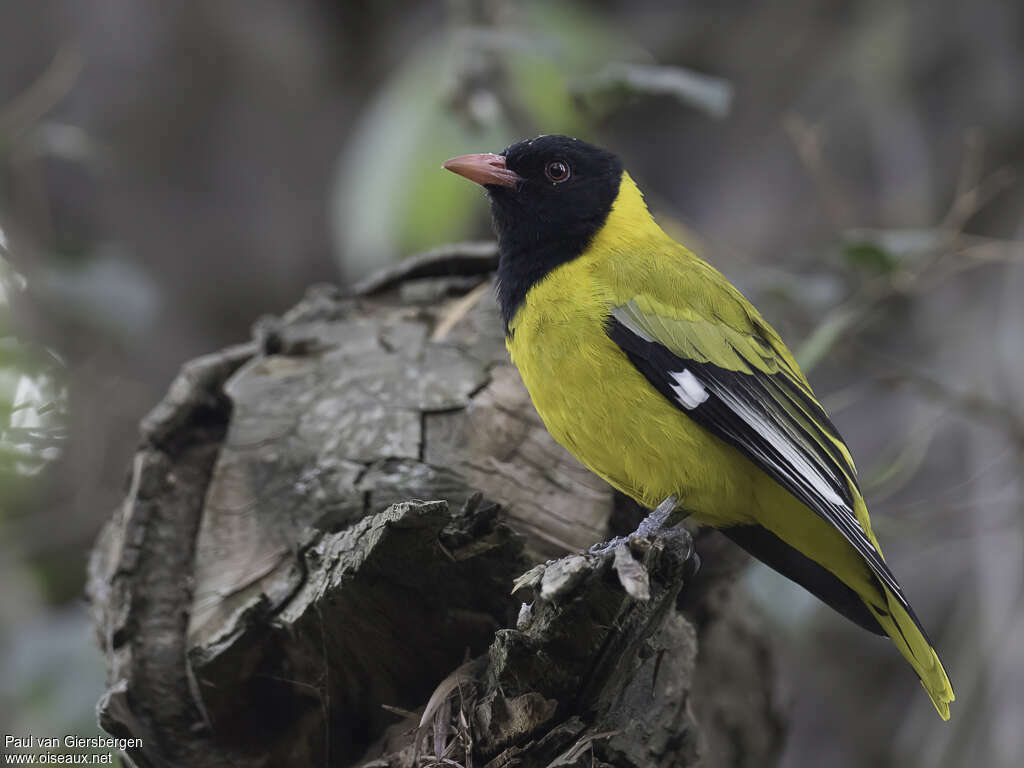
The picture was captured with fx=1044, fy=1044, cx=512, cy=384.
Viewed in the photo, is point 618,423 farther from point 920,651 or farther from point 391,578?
point 920,651

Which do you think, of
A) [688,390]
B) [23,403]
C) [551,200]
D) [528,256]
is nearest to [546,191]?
[551,200]

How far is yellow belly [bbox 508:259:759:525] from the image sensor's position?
252 cm

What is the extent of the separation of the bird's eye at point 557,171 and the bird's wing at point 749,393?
598 mm

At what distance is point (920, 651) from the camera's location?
2.59 metres

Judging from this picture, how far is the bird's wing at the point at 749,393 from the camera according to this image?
245cm

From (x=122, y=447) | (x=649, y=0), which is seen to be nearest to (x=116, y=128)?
(x=122, y=447)

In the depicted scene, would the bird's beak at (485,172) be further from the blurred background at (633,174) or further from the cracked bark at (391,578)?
the blurred background at (633,174)

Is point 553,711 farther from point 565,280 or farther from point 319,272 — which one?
point 319,272

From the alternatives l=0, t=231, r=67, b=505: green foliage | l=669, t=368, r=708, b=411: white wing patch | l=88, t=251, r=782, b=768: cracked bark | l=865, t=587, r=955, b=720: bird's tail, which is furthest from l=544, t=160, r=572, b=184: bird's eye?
l=0, t=231, r=67, b=505: green foliage

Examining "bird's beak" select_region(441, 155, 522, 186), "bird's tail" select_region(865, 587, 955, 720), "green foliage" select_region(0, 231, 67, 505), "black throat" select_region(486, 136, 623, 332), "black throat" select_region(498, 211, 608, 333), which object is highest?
"bird's beak" select_region(441, 155, 522, 186)

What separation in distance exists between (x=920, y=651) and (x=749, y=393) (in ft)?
2.49

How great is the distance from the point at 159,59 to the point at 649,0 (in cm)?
285

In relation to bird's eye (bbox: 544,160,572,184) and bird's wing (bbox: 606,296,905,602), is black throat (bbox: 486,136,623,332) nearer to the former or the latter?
bird's eye (bbox: 544,160,572,184)

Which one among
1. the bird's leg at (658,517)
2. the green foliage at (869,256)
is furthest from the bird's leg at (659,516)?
the green foliage at (869,256)
